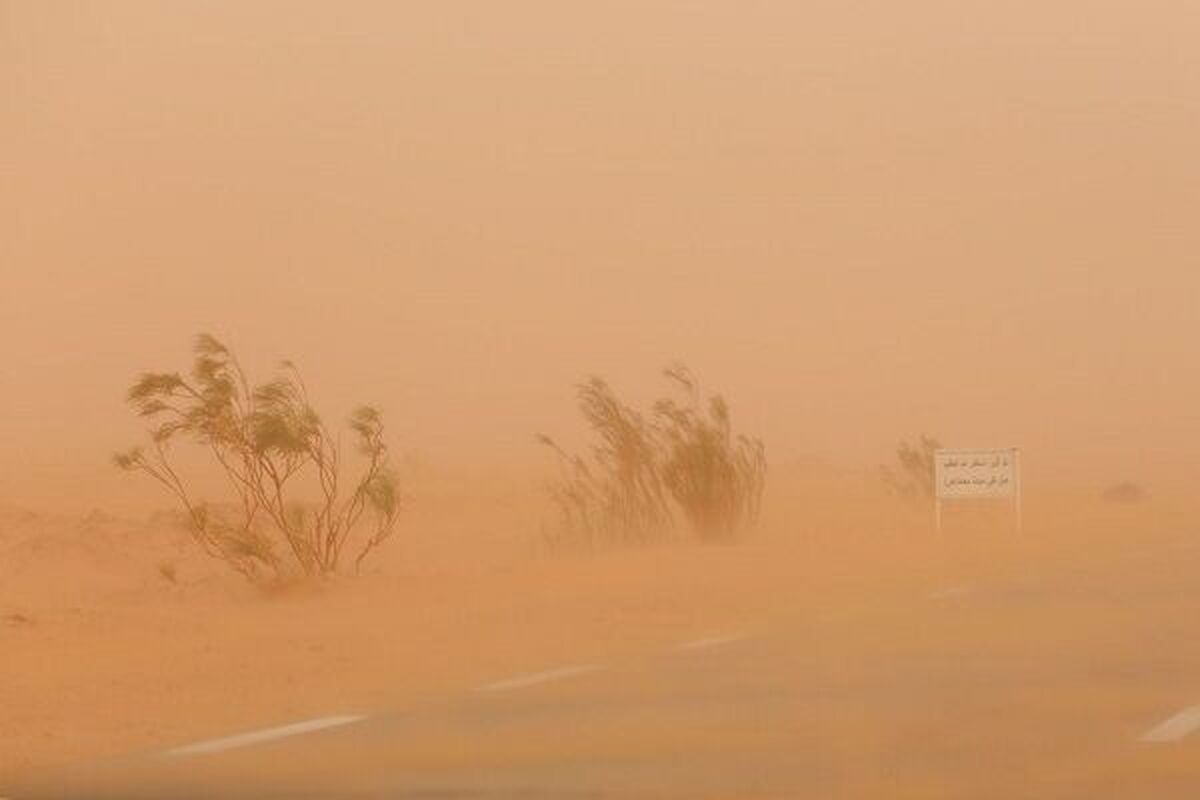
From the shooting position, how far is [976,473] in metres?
37.9

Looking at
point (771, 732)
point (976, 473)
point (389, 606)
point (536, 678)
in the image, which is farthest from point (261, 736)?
point (976, 473)

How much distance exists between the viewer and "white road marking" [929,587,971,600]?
25406mm

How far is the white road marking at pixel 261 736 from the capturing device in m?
13.6

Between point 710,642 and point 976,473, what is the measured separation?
18.3m

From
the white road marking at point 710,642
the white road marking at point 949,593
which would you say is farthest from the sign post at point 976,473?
the white road marking at point 710,642

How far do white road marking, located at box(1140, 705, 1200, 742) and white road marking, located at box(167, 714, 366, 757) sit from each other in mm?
4270

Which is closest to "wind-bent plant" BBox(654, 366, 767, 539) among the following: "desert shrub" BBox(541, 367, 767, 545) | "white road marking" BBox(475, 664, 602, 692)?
"desert shrub" BBox(541, 367, 767, 545)

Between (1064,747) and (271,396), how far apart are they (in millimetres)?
21461

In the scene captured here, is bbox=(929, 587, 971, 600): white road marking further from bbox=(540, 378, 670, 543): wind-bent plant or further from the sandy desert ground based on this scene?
bbox=(540, 378, 670, 543): wind-bent plant

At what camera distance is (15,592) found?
3275cm

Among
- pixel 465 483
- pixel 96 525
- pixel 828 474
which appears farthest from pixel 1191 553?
pixel 828 474

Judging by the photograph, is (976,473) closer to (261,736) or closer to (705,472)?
(705,472)

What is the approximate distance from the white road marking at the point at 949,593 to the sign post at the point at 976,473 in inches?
420

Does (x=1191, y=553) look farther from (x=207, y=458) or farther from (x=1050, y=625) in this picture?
(x=207, y=458)
